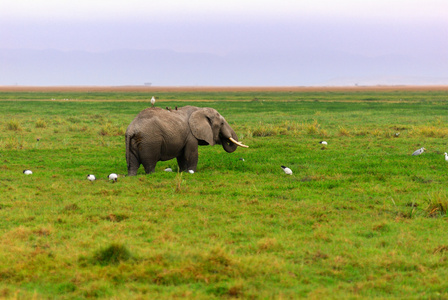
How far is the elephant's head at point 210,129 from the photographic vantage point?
13.3 meters

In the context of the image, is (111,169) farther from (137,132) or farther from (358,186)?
(358,186)

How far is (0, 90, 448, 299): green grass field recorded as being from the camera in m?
6.07

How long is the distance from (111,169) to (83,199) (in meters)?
3.90

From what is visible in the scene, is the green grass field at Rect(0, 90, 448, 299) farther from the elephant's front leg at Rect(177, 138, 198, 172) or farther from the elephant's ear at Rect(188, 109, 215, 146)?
the elephant's ear at Rect(188, 109, 215, 146)

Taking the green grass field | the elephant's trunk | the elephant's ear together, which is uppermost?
the elephant's ear

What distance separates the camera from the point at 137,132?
12312 mm

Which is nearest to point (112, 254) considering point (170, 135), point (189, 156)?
point (170, 135)

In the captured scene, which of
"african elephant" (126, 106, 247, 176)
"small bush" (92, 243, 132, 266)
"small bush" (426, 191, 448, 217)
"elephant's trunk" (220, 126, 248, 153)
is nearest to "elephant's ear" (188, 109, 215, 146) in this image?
"african elephant" (126, 106, 247, 176)

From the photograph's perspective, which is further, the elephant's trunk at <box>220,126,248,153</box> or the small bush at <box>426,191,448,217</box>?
the elephant's trunk at <box>220,126,248,153</box>

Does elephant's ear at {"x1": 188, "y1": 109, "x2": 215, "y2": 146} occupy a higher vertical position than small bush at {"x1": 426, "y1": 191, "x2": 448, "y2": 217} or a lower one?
higher

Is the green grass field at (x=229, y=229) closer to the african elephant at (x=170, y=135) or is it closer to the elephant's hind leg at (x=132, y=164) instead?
the elephant's hind leg at (x=132, y=164)

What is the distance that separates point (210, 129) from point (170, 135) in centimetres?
136

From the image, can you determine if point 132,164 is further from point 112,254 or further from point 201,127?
point 112,254

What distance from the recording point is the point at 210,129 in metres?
13.6
